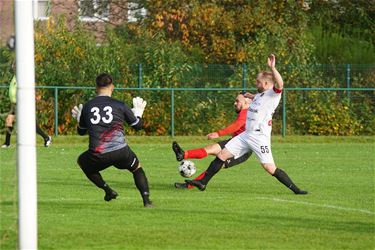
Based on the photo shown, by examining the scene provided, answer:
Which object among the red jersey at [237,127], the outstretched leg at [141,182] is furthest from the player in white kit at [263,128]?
the outstretched leg at [141,182]

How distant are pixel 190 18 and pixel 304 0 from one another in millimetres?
4874

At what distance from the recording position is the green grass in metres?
10.6

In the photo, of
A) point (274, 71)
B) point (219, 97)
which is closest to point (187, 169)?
point (274, 71)

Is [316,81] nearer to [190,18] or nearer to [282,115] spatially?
[282,115]

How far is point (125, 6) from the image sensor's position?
3862cm

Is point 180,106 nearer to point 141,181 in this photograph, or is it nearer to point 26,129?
point 141,181

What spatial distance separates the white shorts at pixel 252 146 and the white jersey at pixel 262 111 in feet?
0.27

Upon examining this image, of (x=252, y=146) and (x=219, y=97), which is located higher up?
(x=252, y=146)

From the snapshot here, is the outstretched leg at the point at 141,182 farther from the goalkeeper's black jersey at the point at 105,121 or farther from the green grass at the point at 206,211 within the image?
the goalkeeper's black jersey at the point at 105,121

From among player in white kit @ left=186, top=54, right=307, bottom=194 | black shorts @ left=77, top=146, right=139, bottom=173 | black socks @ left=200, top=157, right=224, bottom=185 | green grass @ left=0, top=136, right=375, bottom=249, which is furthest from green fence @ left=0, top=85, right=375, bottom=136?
black shorts @ left=77, top=146, right=139, bottom=173

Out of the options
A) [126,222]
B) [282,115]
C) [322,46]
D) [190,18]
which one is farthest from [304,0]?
[126,222]

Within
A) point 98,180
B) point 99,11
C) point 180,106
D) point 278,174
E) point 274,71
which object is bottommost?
point 180,106

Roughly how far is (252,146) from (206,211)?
2583 mm

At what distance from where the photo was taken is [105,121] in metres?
13.2
